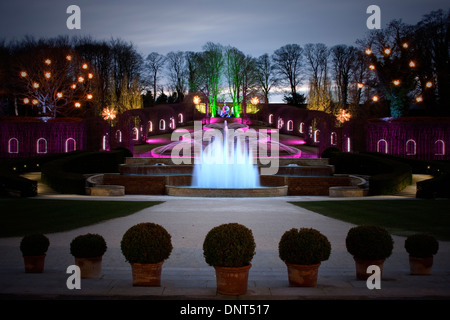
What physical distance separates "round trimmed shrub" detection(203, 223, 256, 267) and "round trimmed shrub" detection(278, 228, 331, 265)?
23.4 inches

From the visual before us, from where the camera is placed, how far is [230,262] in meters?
5.69

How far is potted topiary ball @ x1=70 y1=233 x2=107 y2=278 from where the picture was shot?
21.7 feet

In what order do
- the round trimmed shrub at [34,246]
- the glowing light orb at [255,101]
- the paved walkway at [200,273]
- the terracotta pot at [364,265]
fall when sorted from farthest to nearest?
the glowing light orb at [255,101]
the round trimmed shrub at [34,246]
the terracotta pot at [364,265]
the paved walkway at [200,273]

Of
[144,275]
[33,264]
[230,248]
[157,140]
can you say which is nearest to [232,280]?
[230,248]

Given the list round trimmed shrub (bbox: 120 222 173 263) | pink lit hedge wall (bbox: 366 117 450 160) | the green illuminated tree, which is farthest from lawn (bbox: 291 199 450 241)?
the green illuminated tree

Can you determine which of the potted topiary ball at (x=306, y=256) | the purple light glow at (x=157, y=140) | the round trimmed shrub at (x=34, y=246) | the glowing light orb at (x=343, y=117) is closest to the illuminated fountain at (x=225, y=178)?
the purple light glow at (x=157, y=140)

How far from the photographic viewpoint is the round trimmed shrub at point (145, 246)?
602 cm

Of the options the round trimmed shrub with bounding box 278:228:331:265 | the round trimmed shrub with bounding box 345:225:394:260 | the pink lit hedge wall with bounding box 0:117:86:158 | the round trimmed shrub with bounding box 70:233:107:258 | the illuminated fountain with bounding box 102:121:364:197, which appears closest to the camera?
the round trimmed shrub with bounding box 278:228:331:265

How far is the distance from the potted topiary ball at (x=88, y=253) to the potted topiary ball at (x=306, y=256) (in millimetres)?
2882

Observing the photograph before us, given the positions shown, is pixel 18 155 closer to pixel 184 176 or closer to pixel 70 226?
pixel 184 176

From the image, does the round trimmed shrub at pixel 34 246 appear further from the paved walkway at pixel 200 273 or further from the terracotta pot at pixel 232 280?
the terracotta pot at pixel 232 280

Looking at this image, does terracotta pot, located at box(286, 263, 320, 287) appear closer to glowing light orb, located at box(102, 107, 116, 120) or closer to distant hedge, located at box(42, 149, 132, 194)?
distant hedge, located at box(42, 149, 132, 194)

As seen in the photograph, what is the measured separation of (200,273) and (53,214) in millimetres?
8232

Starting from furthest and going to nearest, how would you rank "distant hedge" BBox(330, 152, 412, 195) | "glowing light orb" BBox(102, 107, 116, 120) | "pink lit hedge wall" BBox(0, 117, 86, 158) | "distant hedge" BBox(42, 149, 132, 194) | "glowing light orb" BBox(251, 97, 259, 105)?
"glowing light orb" BBox(251, 97, 259, 105) → "glowing light orb" BBox(102, 107, 116, 120) → "pink lit hedge wall" BBox(0, 117, 86, 158) → "distant hedge" BBox(42, 149, 132, 194) → "distant hedge" BBox(330, 152, 412, 195)
